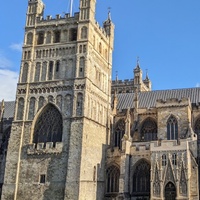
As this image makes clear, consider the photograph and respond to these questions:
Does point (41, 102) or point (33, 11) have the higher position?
point (33, 11)

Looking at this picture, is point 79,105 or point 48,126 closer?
point 79,105

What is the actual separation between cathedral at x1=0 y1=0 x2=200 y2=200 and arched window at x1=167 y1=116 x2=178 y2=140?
0.13 m

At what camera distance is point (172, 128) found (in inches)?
1996

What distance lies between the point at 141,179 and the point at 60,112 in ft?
41.8

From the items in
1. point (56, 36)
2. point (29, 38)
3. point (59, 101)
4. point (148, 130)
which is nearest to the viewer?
point (59, 101)

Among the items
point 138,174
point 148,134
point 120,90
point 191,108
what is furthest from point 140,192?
point 120,90

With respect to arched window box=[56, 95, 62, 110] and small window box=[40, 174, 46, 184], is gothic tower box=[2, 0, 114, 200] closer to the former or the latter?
arched window box=[56, 95, 62, 110]

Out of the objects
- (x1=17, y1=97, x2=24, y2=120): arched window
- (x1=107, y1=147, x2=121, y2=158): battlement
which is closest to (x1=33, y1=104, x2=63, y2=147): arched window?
(x1=17, y1=97, x2=24, y2=120): arched window

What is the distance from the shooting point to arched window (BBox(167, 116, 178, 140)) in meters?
50.3

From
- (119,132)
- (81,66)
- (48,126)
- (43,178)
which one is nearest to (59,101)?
(48,126)

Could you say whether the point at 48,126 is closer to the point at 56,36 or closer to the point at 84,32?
the point at 56,36

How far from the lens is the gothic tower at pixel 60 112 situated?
45719 mm

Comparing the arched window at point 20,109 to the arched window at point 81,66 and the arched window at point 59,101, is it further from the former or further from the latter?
the arched window at point 81,66

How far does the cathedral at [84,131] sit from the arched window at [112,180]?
4.9 inches
